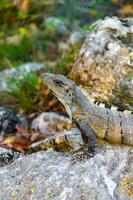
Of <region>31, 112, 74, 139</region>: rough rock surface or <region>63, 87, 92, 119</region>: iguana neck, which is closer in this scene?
<region>63, 87, 92, 119</region>: iguana neck

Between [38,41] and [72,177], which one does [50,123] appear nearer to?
[38,41]

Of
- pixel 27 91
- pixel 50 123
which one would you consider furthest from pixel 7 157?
pixel 27 91

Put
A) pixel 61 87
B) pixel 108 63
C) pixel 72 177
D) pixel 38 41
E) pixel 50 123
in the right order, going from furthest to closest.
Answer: pixel 38 41, pixel 50 123, pixel 108 63, pixel 61 87, pixel 72 177

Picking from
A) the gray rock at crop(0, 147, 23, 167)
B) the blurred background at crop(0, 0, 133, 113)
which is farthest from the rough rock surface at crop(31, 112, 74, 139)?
the gray rock at crop(0, 147, 23, 167)

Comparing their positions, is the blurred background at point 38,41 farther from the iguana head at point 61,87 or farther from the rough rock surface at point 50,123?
the iguana head at point 61,87

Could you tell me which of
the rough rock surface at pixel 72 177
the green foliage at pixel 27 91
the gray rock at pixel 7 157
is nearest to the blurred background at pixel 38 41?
the green foliage at pixel 27 91

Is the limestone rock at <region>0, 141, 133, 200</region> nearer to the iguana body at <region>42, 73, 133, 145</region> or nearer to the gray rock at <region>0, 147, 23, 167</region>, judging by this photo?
the iguana body at <region>42, 73, 133, 145</region>
